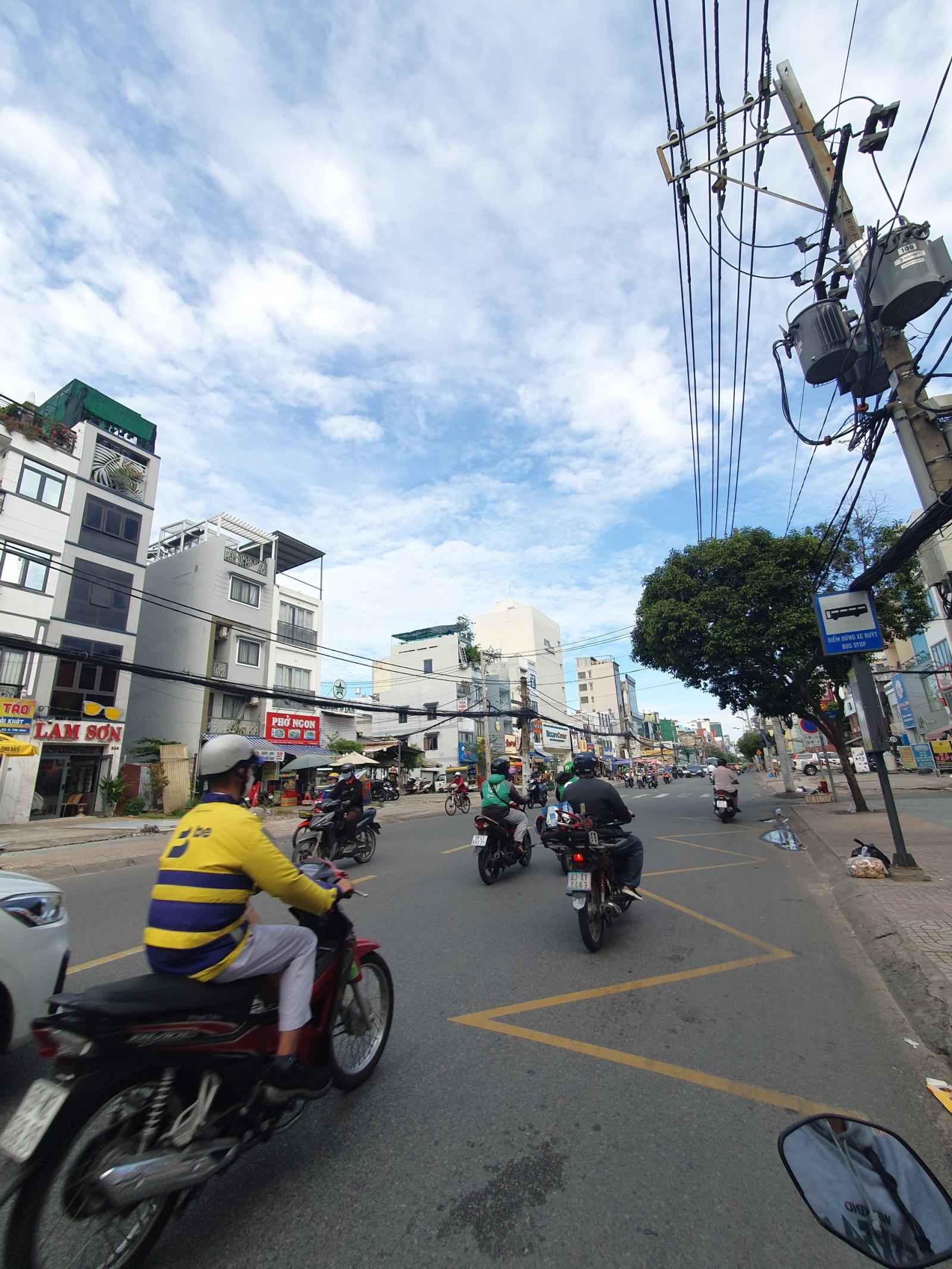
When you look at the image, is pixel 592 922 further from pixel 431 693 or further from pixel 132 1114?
pixel 431 693

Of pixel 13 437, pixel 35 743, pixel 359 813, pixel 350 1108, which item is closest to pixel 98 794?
pixel 35 743

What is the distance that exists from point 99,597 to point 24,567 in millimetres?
2880

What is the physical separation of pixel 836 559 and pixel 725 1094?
16583 millimetres

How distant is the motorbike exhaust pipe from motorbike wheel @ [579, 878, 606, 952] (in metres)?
3.35

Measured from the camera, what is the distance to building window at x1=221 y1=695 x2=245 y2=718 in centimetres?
2853

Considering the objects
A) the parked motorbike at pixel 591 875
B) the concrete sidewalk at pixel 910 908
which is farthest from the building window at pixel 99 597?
the concrete sidewalk at pixel 910 908

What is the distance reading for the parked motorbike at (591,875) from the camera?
15.9ft

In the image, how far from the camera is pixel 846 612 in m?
7.57

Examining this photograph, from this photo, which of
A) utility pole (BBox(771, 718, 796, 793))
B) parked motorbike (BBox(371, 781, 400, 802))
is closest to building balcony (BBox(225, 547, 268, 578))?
parked motorbike (BBox(371, 781, 400, 802))

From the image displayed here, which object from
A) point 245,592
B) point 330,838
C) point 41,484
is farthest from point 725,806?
point 41,484

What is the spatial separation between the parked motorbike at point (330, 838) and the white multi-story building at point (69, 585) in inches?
600

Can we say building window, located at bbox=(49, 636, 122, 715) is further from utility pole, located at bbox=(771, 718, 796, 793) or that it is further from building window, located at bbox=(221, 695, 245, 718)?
utility pole, located at bbox=(771, 718, 796, 793)

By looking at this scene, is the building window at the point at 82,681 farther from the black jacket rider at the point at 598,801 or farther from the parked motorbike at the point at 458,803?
the black jacket rider at the point at 598,801

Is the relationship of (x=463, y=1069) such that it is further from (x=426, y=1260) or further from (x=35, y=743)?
(x=35, y=743)
